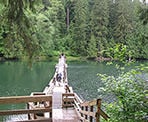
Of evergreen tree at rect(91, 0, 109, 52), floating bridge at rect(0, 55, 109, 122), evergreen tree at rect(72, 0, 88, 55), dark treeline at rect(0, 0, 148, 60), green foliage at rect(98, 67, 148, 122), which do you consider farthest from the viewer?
evergreen tree at rect(91, 0, 109, 52)

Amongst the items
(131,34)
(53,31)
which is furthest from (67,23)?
(131,34)

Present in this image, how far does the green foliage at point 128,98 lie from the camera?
153 inches

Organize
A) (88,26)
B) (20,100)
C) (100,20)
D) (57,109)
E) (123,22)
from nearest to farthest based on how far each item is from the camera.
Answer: (20,100) < (57,109) < (123,22) < (100,20) < (88,26)

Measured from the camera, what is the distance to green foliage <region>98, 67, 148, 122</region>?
389cm

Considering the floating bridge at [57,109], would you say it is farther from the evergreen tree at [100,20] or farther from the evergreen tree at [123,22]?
the evergreen tree at [123,22]

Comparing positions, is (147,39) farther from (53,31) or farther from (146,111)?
(53,31)

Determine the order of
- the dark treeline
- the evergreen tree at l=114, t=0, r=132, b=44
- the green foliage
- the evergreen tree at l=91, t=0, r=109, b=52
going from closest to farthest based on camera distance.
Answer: the green foliage < the dark treeline < the evergreen tree at l=114, t=0, r=132, b=44 < the evergreen tree at l=91, t=0, r=109, b=52

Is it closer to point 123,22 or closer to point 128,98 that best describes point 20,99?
point 128,98

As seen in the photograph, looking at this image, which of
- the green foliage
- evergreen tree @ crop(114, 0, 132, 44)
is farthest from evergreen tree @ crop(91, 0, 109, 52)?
the green foliage

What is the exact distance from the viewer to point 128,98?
4043mm

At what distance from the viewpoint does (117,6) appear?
5744 centimetres

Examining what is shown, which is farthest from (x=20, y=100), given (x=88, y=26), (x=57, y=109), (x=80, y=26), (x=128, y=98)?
(x=88, y=26)

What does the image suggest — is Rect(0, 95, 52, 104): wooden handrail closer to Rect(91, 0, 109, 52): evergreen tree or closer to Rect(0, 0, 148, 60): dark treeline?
Rect(0, 0, 148, 60): dark treeline

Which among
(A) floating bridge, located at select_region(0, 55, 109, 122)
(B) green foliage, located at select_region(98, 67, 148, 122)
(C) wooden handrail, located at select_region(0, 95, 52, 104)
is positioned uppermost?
(B) green foliage, located at select_region(98, 67, 148, 122)
